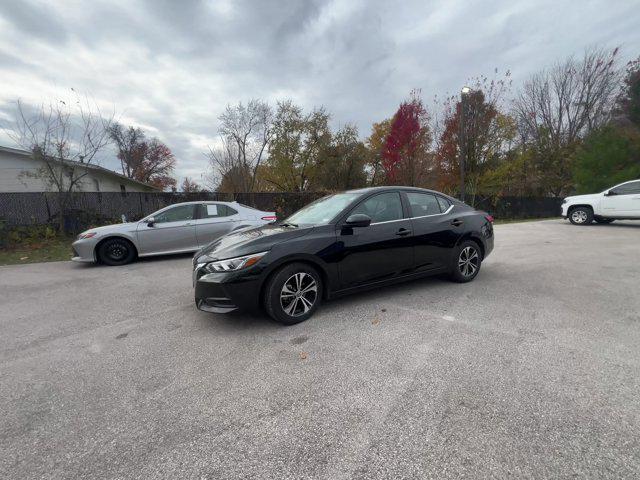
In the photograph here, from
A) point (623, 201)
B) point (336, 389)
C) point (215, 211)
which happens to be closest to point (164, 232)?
point (215, 211)

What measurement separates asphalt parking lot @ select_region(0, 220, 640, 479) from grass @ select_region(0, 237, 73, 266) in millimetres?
4993

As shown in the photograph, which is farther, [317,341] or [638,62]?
[638,62]

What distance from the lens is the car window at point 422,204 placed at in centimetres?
410

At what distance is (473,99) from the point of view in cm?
1934

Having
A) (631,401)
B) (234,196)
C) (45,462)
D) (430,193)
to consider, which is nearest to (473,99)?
(234,196)

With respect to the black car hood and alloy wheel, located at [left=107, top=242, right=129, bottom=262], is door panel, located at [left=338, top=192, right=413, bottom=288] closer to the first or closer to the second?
the black car hood

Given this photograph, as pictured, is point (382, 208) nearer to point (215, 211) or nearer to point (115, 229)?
point (215, 211)

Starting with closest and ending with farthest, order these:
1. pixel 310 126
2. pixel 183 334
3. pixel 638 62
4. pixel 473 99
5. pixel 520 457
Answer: pixel 520 457, pixel 183 334, pixel 473 99, pixel 638 62, pixel 310 126

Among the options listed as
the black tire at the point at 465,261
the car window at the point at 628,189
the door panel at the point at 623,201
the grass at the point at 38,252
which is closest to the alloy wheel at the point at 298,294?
the black tire at the point at 465,261

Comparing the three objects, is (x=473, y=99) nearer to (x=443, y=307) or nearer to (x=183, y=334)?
(x=443, y=307)

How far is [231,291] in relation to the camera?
9.88 ft

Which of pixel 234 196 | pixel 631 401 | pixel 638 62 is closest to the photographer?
pixel 631 401

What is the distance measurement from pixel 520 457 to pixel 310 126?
2560 centimetres

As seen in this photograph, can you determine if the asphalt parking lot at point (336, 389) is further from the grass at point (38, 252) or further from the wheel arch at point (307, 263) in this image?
the grass at point (38, 252)
